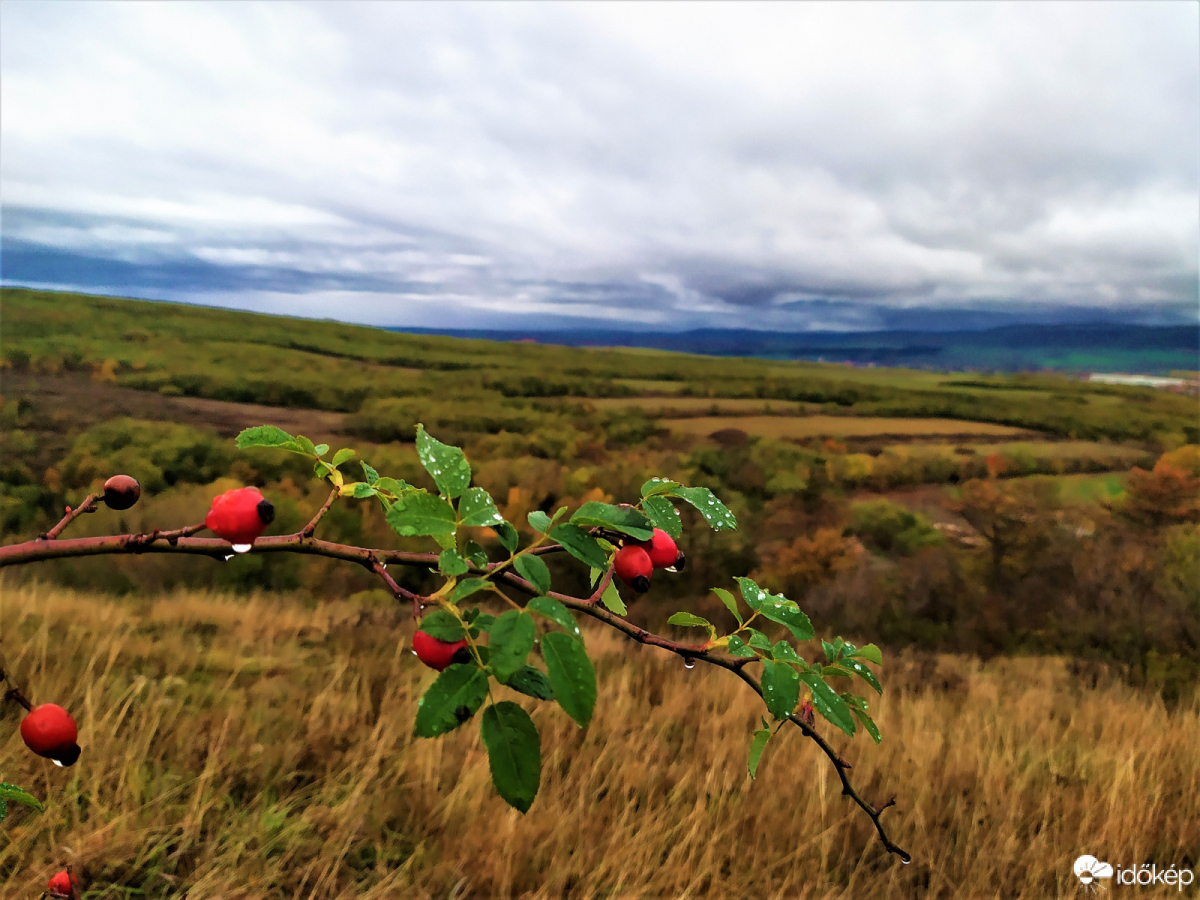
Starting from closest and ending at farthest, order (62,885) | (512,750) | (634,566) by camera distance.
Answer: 1. (512,750)
2. (634,566)
3. (62,885)

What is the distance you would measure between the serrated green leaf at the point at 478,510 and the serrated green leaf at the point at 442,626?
12 centimetres

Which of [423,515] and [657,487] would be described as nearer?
[423,515]

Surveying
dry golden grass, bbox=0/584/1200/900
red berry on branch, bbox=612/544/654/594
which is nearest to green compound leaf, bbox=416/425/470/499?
red berry on branch, bbox=612/544/654/594

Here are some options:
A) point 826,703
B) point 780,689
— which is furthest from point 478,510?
point 826,703

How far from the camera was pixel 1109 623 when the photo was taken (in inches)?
269

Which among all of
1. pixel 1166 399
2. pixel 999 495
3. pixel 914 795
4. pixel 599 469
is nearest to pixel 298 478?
pixel 599 469

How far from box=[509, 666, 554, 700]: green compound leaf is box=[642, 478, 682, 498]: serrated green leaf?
1.00ft

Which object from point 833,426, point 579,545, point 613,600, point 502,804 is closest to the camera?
point 579,545

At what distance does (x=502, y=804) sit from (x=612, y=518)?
2686 mm

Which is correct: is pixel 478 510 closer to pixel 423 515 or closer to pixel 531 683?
pixel 423 515

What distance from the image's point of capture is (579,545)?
2.54 ft

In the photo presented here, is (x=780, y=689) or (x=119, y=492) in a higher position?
(x=119, y=492)

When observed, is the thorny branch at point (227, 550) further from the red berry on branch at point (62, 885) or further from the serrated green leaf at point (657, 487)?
the red berry on branch at point (62, 885)

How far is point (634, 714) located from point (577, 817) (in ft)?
4.22
